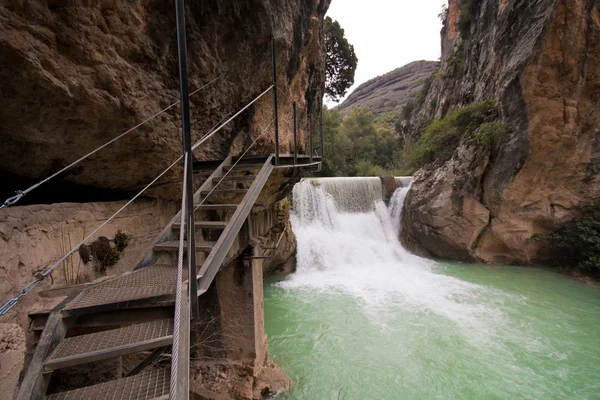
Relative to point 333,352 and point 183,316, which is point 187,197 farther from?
point 333,352

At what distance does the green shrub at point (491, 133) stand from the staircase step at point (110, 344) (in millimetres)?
12600

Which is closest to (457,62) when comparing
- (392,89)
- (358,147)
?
(358,147)

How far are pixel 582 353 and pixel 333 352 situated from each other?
5202 mm

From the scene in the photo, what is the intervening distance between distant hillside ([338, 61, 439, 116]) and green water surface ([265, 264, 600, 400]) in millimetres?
43683

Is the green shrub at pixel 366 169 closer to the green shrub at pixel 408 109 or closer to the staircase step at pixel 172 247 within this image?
the green shrub at pixel 408 109

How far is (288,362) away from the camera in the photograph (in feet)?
17.7

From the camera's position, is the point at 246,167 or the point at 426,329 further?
the point at 426,329

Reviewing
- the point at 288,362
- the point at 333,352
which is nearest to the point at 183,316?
the point at 288,362

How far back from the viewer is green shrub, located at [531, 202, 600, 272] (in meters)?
9.21

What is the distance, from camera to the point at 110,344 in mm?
1654

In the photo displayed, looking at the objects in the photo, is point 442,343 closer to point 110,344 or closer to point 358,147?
point 110,344

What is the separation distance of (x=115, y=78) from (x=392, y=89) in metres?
57.6

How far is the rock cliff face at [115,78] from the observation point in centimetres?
198

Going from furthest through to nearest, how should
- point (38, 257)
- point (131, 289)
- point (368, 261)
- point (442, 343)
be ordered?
point (368, 261)
point (442, 343)
point (38, 257)
point (131, 289)
